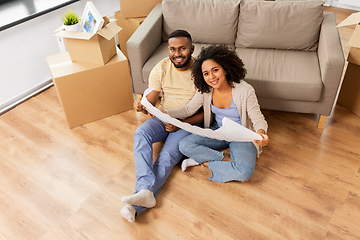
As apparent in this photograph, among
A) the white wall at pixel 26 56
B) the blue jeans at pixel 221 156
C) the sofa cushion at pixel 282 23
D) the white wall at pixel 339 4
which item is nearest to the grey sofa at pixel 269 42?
the sofa cushion at pixel 282 23

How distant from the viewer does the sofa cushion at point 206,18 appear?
234 centimetres

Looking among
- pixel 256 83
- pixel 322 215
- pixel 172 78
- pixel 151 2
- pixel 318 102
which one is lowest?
pixel 322 215

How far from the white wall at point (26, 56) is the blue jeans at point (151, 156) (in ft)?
4.30

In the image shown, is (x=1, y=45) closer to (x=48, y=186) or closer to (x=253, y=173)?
(x=48, y=186)

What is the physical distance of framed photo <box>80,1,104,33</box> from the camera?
6.51 ft

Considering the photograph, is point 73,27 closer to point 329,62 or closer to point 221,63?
point 221,63

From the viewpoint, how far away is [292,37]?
2.26 m

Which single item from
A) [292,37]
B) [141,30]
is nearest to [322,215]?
[292,37]

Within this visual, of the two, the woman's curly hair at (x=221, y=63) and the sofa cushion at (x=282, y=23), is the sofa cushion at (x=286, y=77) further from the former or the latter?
the woman's curly hair at (x=221, y=63)

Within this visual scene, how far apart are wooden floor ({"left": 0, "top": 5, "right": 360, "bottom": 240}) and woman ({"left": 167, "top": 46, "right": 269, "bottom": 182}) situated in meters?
0.10

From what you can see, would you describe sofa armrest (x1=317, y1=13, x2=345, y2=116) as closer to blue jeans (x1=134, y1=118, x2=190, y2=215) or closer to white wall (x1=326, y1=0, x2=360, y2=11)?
blue jeans (x1=134, y1=118, x2=190, y2=215)

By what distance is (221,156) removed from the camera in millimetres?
1867

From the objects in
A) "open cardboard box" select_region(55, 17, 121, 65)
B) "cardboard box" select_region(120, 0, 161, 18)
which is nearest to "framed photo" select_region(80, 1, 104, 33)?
"open cardboard box" select_region(55, 17, 121, 65)

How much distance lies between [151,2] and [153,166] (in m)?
1.54
